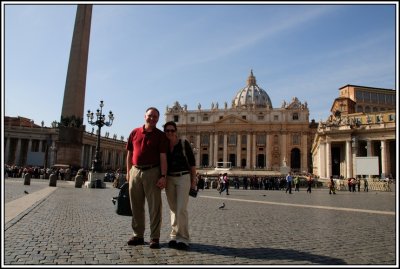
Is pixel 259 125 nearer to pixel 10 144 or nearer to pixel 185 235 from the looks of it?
Answer: pixel 10 144

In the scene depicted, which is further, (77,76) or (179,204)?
(77,76)

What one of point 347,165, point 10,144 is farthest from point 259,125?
point 10,144

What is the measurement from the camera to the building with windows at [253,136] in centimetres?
8975

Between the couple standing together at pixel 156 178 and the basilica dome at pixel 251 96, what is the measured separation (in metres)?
113

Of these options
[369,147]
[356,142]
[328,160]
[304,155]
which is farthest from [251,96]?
[369,147]

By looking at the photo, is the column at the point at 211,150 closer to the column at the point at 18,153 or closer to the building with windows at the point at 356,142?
the building with windows at the point at 356,142

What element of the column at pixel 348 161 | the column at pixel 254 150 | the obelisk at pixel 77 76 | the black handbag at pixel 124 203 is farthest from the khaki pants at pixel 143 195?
the column at pixel 254 150

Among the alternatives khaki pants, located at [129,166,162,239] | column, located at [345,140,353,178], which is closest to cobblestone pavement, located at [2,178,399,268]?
khaki pants, located at [129,166,162,239]

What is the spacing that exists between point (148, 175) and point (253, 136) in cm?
8845

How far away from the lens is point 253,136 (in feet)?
302

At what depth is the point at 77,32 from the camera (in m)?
23.7

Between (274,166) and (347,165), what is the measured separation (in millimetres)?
38032

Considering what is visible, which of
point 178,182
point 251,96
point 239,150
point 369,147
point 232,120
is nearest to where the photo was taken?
point 178,182

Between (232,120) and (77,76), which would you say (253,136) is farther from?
(77,76)
